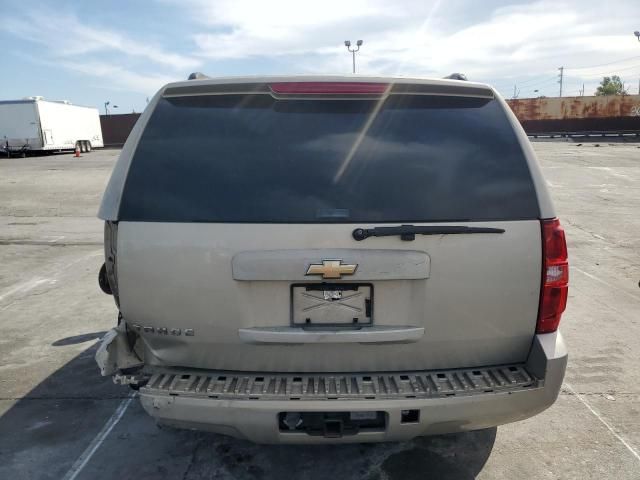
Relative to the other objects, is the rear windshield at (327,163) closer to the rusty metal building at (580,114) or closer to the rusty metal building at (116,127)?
the rusty metal building at (580,114)

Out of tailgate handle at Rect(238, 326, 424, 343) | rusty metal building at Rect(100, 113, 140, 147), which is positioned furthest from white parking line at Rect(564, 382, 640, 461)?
rusty metal building at Rect(100, 113, 140, 147)

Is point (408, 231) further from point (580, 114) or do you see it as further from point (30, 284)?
point (580, 114)

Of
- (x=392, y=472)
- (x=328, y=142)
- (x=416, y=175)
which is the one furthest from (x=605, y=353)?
(x=328, y=142)

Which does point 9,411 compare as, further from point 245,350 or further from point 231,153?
point 231,153

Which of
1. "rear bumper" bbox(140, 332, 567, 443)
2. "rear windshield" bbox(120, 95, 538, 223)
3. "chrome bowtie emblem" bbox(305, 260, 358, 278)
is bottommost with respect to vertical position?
"rear bumper" bbox(140, 332, 567, 443)

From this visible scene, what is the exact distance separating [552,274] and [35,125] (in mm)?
33966

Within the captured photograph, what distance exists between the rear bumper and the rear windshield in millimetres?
799

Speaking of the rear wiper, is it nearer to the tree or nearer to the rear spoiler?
the rear spoiler

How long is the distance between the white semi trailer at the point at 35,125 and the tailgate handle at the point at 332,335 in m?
33.0

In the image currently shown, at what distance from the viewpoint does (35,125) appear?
97.7 ft

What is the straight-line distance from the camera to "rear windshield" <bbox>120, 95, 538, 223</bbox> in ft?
7.30

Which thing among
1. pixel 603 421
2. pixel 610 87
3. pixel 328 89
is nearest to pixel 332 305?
pixel 328 89

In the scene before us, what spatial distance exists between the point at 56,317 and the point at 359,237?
4.43 meters

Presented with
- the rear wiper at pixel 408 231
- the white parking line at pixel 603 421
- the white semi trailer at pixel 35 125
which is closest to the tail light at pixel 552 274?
the rear wiper at pixel 408 231
